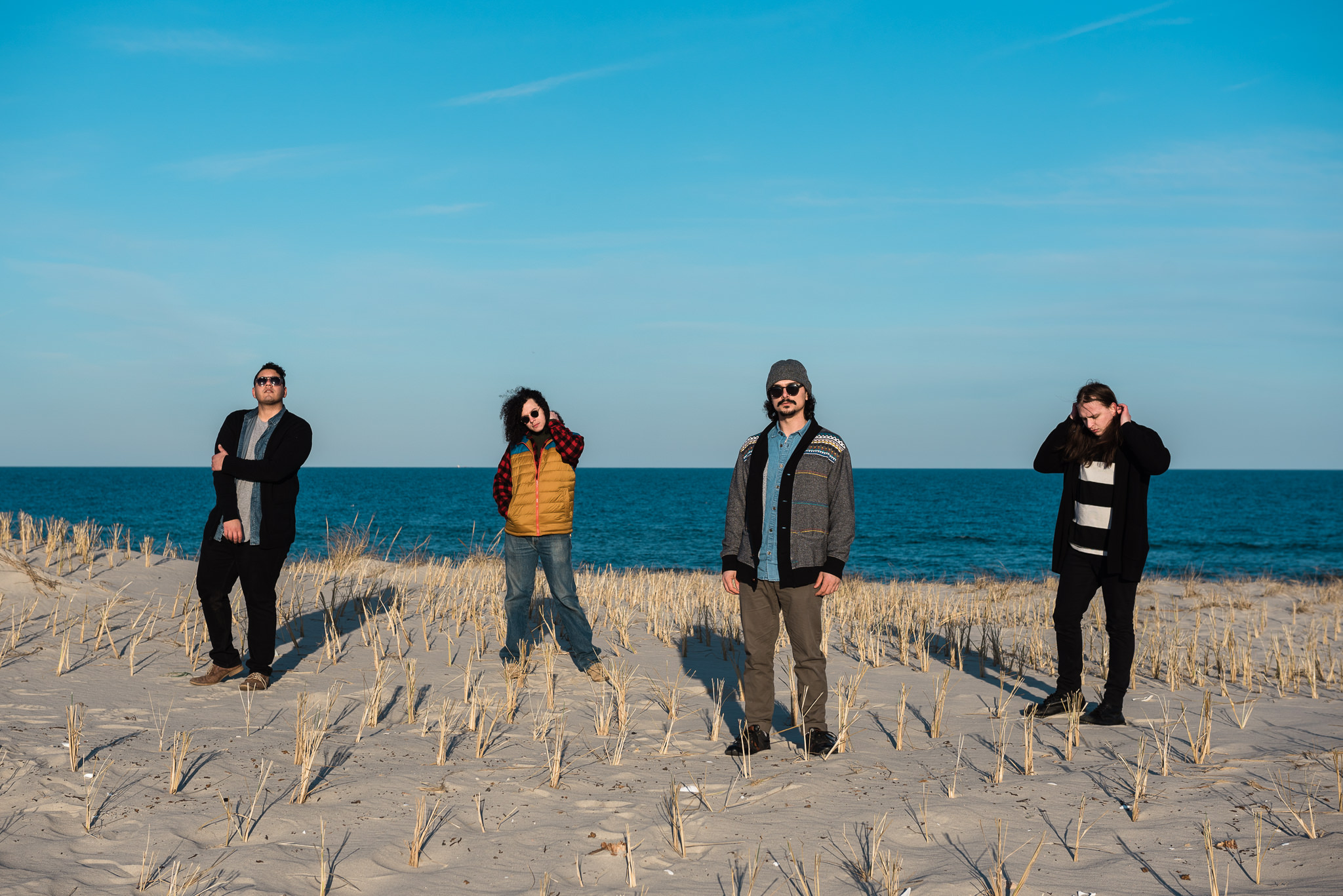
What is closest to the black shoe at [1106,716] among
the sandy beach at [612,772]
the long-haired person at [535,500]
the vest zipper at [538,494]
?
the sandy beach at [612,772]

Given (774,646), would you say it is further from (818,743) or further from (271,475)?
(271,475)

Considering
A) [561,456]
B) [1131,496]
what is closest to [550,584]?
[561,456]

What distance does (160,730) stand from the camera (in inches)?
180

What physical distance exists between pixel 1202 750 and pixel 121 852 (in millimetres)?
4857

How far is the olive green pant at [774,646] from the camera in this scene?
4.74 m

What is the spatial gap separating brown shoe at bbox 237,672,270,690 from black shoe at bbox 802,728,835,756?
3561mm

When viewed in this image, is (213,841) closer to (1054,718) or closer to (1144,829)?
(1144,829)

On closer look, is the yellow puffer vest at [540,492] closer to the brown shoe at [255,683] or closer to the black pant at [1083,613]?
the brown shoe at [255,683]

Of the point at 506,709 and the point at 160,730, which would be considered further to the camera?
the point at 506,709

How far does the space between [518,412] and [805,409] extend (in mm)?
2350

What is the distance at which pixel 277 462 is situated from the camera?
18.9ft

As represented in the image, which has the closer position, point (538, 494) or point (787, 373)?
point (787, 373)

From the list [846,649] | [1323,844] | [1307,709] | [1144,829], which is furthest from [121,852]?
[1307,709]

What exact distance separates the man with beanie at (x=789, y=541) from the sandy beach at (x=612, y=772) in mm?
308
